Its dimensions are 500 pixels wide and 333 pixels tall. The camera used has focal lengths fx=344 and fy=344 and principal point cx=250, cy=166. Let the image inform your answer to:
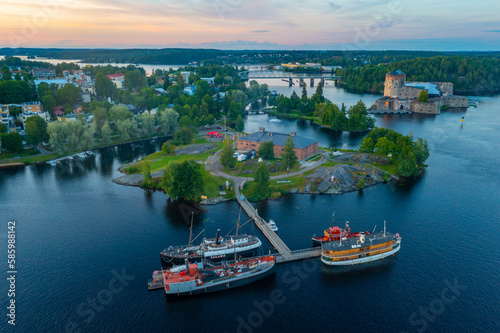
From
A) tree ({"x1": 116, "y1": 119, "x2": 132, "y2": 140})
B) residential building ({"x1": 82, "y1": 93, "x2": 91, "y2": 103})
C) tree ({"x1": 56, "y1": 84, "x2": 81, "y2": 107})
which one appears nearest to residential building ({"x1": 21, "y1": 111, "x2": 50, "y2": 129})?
tree ({"x1": 56, "y1": 84, "x2": 81, "y2": 107})

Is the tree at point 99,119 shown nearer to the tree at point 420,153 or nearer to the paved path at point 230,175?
the paved path at point 230,175

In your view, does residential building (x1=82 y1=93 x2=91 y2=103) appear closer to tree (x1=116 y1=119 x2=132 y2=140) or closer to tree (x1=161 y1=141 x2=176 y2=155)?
tree (x1=116 y1=119 x2=132 y2=140)

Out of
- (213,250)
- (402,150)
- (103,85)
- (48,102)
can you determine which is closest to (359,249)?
(213,250)

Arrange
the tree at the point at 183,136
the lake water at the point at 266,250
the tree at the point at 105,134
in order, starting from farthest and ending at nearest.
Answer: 1. the tree at the point at 105,134
2. the tree at the point at 183,136
3. the lake water at the point at 266,250

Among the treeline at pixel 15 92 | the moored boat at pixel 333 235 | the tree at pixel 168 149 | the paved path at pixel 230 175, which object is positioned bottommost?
the moored boat at pixel 333 235

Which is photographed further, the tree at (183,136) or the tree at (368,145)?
the tree at (183,136)

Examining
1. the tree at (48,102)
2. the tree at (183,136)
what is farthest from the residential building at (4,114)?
the tree at (183,136)
